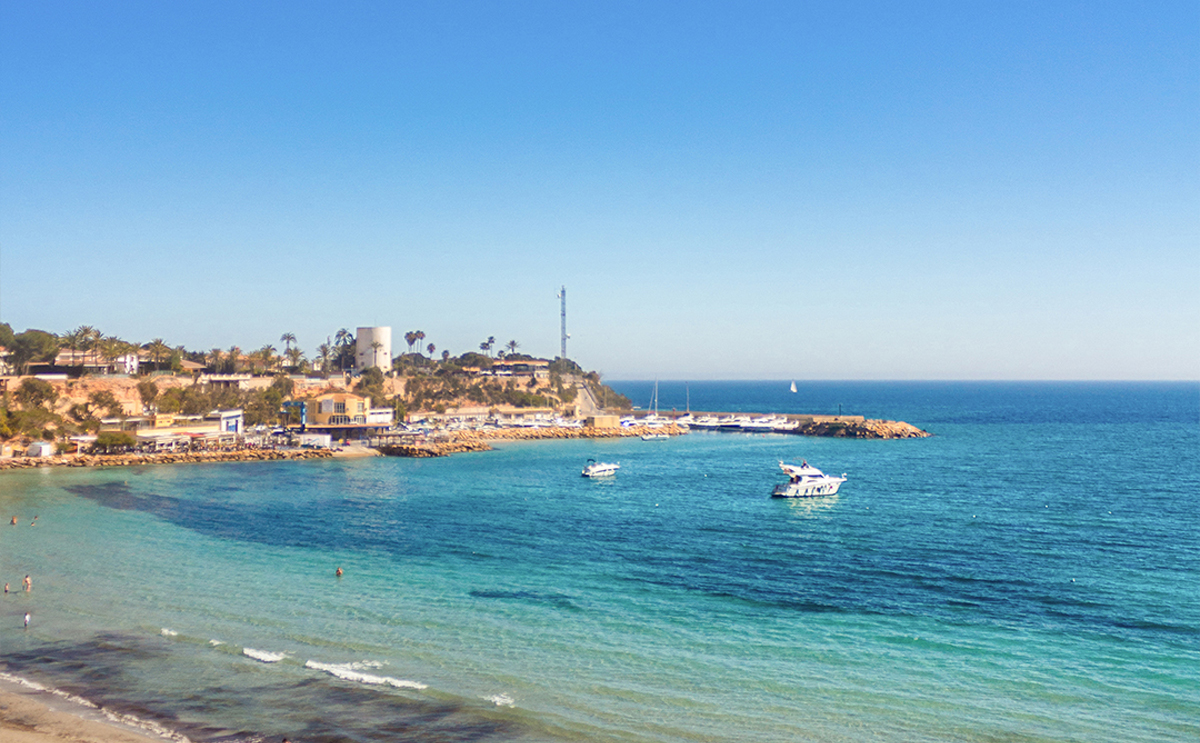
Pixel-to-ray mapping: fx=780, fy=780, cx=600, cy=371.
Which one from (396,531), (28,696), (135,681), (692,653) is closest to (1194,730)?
(692,653)

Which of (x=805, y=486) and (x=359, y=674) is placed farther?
(x=805, y=486)

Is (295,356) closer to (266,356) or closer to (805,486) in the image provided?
(266,356)

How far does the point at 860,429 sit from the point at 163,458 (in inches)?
4076

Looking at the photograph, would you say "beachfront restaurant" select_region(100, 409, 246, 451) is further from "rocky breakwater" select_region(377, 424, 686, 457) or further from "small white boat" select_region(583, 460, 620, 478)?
"small white boat" select_region(583, 460, 620, 478)

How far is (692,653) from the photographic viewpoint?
28656 millimetres

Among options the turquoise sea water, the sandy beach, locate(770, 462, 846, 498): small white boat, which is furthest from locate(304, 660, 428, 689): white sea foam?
locate(770, 462, 846, 498): small white boat

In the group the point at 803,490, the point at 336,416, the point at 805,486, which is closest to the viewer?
the point at 803,490

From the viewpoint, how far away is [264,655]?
93.5 ft

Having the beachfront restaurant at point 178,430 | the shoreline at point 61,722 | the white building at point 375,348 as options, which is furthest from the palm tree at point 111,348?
the shoreline at point 61,722

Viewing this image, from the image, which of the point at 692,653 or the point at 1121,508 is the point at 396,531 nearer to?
the point at 692,653

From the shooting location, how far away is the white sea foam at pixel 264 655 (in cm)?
2811

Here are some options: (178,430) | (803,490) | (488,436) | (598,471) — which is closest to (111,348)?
(178,430)

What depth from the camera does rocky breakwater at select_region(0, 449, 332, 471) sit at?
264 feet

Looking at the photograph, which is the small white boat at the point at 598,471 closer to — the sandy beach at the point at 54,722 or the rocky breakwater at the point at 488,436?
the rocky breakwater at the point at 488,436
